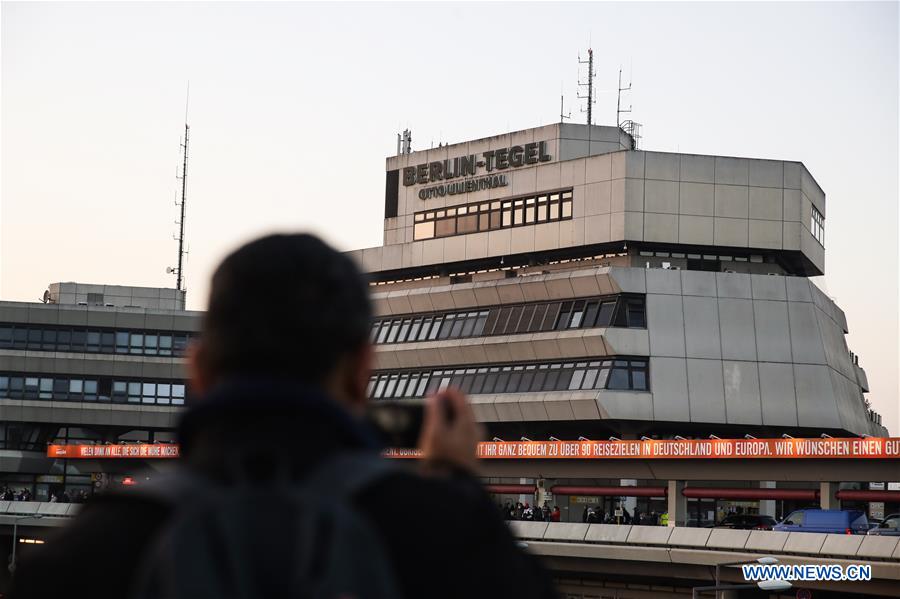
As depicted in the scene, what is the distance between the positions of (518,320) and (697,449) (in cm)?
1423

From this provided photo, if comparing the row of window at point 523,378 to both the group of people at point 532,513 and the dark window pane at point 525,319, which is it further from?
the group of people at point 532,513

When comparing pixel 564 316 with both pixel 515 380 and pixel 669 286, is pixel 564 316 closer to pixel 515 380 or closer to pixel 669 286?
pixel 515 380

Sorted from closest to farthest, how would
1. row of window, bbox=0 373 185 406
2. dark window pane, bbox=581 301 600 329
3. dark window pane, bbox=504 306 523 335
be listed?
1. dark window pane, bbox=581 301 600 329
2. dark window pane, bbox=504 306 523 335
3. row of window, bbox=0 373 185 406

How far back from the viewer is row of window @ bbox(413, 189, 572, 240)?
72.6 m

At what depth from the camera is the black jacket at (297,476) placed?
2.01 metres

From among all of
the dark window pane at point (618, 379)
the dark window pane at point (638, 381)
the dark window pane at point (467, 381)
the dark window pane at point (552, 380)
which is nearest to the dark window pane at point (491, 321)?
the dark window pane at point (467, 381)

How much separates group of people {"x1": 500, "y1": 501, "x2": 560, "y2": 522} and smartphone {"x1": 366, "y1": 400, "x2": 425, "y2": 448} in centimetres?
6105

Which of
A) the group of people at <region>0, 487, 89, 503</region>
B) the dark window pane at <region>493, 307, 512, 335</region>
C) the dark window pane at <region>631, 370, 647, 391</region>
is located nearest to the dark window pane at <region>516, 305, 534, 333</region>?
the dark window pane at <region>493, 307, 512, 335</region>

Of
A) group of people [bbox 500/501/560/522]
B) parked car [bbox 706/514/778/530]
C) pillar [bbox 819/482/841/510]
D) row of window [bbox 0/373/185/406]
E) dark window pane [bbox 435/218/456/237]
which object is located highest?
dark window pane [bbox 435/218/456/237]

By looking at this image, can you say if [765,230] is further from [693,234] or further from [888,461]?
[888,461]

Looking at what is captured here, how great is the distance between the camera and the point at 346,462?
6.90ft

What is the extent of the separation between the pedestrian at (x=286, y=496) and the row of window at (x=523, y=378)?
6491 centimetres

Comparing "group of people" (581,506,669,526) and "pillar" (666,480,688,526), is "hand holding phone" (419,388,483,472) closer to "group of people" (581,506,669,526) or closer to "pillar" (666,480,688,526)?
"group of people" (581,506,669,526)

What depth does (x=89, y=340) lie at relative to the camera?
3644 inches
